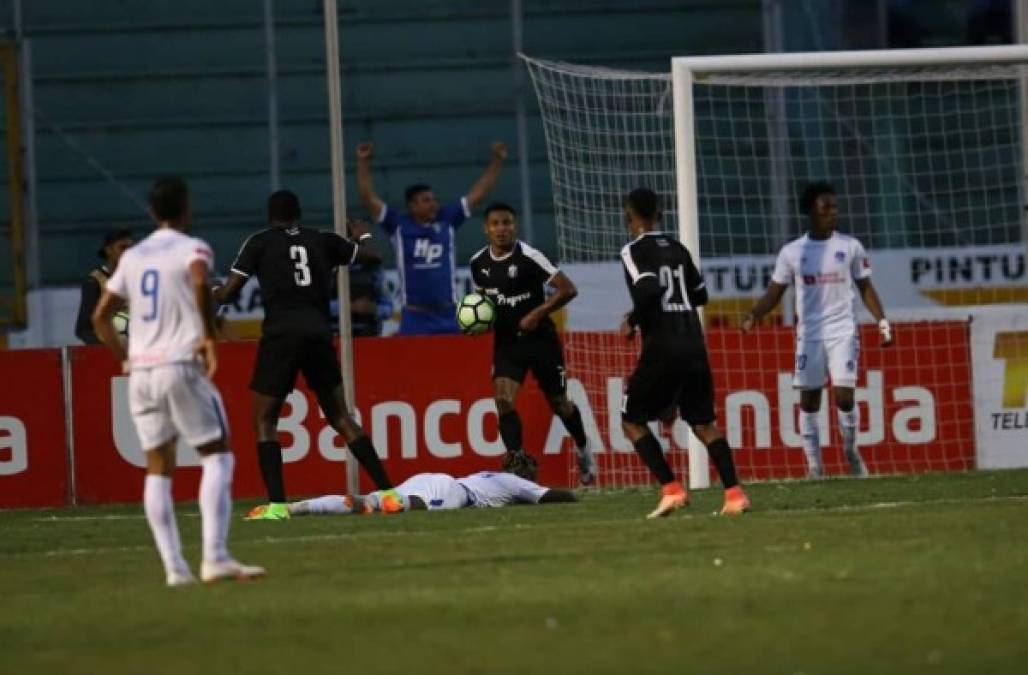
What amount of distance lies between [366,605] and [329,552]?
8.99 ft

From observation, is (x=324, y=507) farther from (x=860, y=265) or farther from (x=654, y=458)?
(x=860, y=265)

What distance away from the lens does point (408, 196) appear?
65.0ft

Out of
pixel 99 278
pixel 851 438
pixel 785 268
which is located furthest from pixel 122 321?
pixel 851 438

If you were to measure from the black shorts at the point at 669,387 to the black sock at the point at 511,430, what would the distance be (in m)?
2.94

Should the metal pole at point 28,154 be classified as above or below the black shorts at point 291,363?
above

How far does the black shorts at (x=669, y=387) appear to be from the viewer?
1409 cm

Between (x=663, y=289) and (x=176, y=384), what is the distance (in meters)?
4.19

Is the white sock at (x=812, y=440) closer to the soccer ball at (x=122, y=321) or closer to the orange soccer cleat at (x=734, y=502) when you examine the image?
the orange soccer cleat at (x=734, y=502)

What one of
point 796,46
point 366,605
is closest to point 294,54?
point 796,46

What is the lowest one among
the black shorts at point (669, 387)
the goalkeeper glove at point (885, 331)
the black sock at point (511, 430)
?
the black sock at point (511, 430)

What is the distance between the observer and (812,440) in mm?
18453

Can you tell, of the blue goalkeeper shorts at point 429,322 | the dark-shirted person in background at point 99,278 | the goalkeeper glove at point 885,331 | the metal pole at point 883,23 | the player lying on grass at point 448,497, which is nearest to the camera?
the player lying on grass at point 448,497

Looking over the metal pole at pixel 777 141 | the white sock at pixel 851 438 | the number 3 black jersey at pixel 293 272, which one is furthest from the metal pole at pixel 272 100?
the number 3 black jersey at pixel 293 272

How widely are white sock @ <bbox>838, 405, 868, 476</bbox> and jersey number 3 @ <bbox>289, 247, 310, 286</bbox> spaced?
15.4 ft
